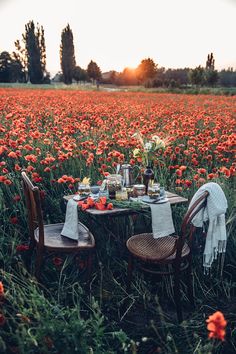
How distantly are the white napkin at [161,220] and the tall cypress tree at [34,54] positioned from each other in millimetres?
55107

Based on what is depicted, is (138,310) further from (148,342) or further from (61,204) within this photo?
(61,204)

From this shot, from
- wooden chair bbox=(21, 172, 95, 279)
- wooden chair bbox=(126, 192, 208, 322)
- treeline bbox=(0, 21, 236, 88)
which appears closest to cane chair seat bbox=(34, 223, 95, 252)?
wooden chair bbox=(21, 172, 95, 279)

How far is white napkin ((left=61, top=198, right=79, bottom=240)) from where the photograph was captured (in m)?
2.99

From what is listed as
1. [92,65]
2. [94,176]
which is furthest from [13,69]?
[94,176]

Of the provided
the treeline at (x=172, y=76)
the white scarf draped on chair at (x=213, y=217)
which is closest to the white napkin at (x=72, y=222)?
the white scarf draped on chair at (x=213, y=217)

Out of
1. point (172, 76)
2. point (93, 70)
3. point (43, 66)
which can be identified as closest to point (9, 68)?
point (43, 66)

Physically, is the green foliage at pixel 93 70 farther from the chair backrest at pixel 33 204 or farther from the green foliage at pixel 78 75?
the chair backrest at pixel 33 204

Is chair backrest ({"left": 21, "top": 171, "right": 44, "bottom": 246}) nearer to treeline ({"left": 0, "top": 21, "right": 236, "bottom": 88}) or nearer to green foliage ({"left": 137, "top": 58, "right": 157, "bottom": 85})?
treeline ({"left": 0, "top": 21, "right": 236, "bottom": 88})

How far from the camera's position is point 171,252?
2840 mm

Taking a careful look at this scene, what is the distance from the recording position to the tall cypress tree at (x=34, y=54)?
55156 mm

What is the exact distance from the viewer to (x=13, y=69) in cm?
5916

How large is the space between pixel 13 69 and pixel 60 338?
61680mm

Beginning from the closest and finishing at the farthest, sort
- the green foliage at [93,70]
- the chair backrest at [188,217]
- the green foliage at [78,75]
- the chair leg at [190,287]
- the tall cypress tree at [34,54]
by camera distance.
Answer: the chair backrest at [188,217]
the chair leg at [190,287]
the tall cypress tree at [34,54]
the green foliage at [78,75]
the green foliage at [93,70]

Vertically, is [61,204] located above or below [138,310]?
above
